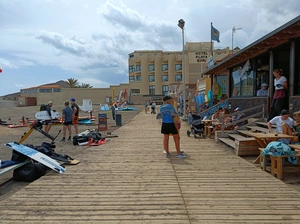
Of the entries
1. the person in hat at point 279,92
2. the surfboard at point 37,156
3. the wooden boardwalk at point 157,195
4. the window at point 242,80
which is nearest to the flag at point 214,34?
the window at point 242,80

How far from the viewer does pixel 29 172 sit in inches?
181

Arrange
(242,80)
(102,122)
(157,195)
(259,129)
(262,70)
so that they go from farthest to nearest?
(102,122) < (242,80) < (262,70) < (259,129) < (157,195)

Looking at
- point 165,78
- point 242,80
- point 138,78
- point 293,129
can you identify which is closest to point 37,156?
point 293,129

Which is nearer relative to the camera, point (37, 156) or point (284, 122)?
point (37, 156)

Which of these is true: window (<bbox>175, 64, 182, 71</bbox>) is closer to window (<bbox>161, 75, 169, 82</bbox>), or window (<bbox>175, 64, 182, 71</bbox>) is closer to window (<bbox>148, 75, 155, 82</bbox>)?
window (<bbox>161, 75, 169, 82</bbox>)

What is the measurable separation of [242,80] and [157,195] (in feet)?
28.1

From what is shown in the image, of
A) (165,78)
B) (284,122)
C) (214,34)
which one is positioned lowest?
(284,122)

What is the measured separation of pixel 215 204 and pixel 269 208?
663mm

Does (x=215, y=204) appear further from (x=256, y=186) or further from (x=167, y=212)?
(x=256, y=186)

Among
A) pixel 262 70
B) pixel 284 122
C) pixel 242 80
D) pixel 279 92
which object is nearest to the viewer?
pixel 284 122

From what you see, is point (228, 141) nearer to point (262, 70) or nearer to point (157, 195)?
point (262, 70)

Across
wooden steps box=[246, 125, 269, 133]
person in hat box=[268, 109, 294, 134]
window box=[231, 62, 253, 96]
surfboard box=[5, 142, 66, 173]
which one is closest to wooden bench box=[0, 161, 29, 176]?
surfboard box=[5, 142, 66, 173]

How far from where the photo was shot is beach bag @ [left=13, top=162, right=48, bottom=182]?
458 centimetres

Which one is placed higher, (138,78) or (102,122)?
(138,78)
